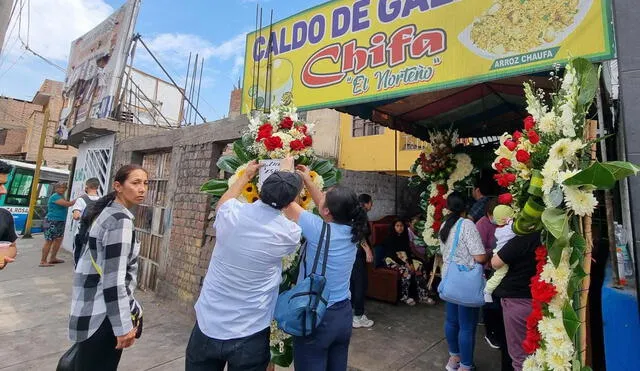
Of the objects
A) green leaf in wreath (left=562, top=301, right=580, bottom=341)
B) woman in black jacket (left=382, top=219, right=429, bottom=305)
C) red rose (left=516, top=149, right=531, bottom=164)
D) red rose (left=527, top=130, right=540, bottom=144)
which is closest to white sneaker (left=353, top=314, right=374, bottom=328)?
woman in black jacket (left=382, top=219, right=429, bottom=305)

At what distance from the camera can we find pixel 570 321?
5.80ft

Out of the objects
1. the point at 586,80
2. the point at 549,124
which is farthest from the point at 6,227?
the point at 586,80

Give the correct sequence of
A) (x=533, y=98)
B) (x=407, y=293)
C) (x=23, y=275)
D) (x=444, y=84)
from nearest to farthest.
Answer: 1. (x=533, y=98)
2. (x=444, y=84)
3. (x=407, y=293)
4. (x=23, y=275)

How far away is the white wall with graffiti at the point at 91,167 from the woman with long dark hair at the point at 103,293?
239 inches

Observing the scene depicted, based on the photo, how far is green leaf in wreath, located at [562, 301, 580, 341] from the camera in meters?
1.75

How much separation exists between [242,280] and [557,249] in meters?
1.71

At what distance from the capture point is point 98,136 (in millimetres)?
7898

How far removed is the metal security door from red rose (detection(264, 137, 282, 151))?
3686 millimetres

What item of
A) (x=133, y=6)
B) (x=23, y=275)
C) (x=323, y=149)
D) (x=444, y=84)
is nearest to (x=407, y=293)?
(x=444, y=84)

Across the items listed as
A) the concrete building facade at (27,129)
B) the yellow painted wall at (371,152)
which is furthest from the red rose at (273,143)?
the concrete building facade at (27,129)

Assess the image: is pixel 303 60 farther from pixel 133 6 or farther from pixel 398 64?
pixel 133 6

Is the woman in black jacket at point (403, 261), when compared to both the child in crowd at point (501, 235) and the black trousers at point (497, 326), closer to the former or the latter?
the black trousers at point (497, 326)

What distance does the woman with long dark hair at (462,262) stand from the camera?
9.30 ft

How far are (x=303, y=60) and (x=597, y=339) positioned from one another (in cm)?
369
